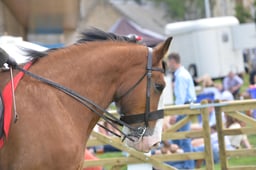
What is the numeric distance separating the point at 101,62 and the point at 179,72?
274 inches

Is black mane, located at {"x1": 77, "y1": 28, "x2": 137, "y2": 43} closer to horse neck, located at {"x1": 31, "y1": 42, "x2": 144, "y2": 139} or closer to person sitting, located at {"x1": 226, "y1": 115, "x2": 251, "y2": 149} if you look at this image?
horse neck, located at {"x1": 31, "y1": 42, "x2": 144, "y2": 139}

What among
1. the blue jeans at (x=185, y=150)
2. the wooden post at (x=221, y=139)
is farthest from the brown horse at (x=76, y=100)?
the blue jeans at (x=185, y=150)

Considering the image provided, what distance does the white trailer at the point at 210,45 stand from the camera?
30172mm

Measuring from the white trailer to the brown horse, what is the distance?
24259mm

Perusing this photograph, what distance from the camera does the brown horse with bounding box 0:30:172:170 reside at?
518 centimetres

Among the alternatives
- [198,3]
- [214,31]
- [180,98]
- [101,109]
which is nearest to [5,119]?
[101,109]

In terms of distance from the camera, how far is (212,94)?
16.8m

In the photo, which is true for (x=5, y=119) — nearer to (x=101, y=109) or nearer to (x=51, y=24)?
(x=101, y=109)

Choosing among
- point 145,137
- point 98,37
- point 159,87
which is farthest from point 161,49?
point 145,137

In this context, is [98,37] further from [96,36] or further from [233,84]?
[233,84]

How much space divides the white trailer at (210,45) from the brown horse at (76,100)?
79.6ft

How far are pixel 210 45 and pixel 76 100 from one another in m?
25.2

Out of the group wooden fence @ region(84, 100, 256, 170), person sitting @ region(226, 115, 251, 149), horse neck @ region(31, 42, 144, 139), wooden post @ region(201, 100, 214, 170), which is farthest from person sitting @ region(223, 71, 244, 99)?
horse neck @ region(31, 42, 144, 139)

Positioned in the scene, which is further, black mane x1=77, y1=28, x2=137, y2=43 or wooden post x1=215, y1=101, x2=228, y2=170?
wooden post x1=215, y1=101, x2=228, y2=170
